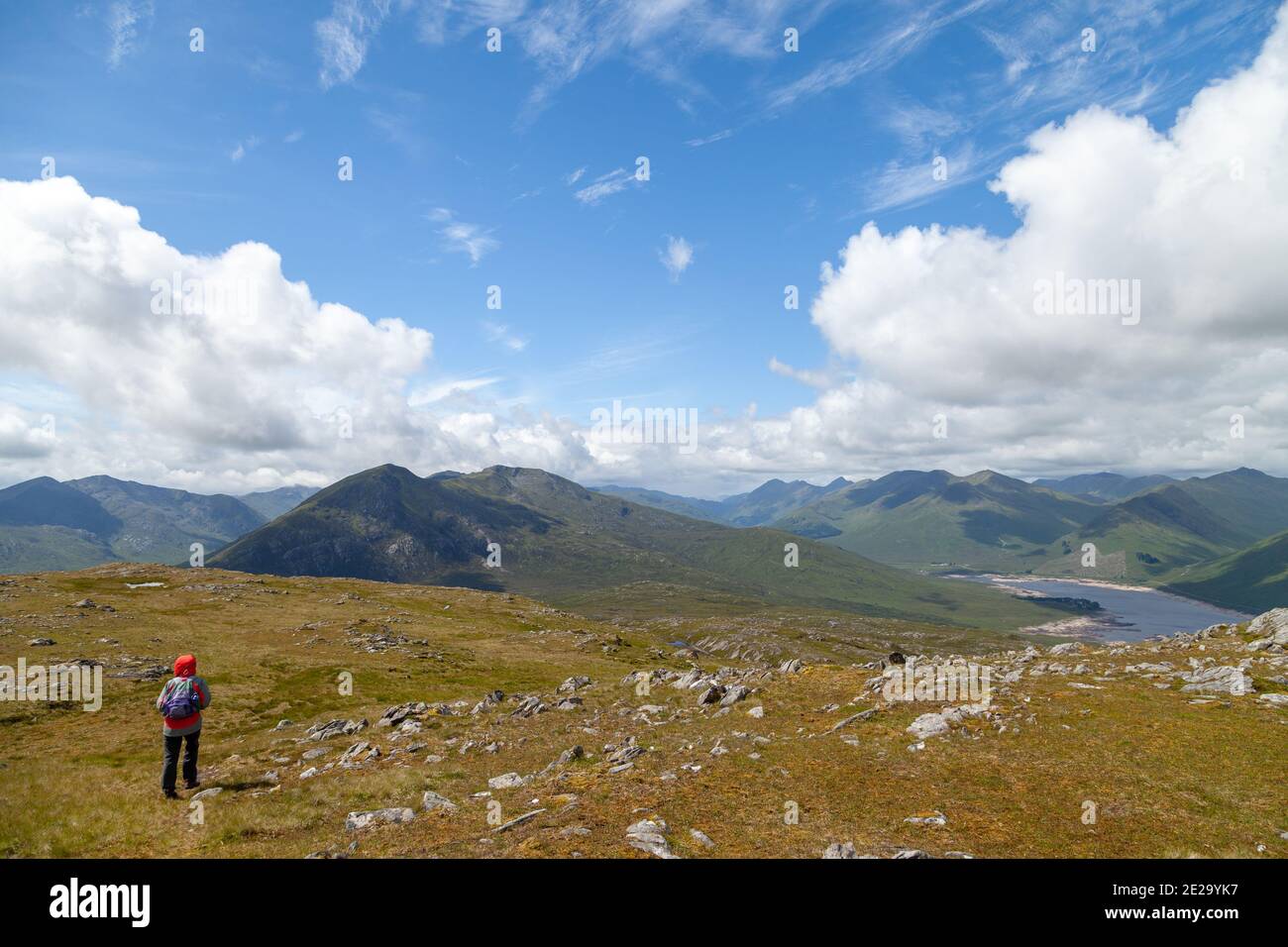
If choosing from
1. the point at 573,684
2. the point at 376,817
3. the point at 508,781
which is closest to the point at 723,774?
the point at 508,781

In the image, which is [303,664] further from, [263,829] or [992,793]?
[992,793]

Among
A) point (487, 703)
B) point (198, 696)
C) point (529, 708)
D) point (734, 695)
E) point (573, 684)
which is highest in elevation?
point (198, 696)

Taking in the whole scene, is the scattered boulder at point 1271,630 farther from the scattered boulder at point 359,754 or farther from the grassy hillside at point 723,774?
the scattered boulder at point 359,754

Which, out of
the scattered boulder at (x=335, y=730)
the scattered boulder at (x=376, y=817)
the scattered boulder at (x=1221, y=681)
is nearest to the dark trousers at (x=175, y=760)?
the scattered boulder at (x=376, y=817)

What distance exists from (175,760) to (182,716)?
1.48 m

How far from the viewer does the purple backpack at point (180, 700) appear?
65.4 feet

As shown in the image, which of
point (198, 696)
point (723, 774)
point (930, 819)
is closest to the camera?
point (930, 819)

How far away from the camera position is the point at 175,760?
65.9 feet

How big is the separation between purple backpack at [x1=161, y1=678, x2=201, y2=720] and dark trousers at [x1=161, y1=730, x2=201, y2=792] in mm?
806

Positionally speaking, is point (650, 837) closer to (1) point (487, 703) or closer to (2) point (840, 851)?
(2) point (840, 851)

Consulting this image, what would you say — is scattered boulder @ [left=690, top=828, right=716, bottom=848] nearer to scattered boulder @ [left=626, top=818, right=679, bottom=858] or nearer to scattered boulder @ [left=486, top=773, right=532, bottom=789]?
scattered boulder @ [left=626, top=818, right=679, bottom=858]
